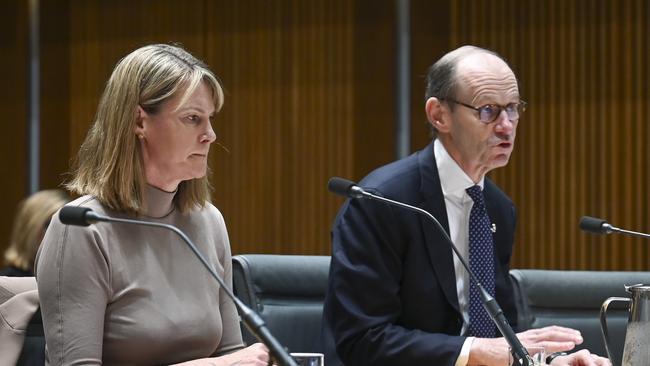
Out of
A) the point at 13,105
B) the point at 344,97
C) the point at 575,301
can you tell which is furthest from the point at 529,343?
the point at 13,105

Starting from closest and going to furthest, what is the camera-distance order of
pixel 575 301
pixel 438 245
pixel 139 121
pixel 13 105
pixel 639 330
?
pixel 639 330, pixel 139 121, pixel 438 245, pixel 575 301, pixel 13 105

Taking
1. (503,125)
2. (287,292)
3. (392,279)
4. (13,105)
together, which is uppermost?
(503,125)

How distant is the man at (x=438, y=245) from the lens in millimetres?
2717

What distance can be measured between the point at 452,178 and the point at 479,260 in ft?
0.80

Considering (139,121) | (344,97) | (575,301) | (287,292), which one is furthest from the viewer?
(344,97)

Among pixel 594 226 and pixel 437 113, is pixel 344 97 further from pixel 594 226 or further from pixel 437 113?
pixel 594 226

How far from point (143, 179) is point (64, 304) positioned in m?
0.36

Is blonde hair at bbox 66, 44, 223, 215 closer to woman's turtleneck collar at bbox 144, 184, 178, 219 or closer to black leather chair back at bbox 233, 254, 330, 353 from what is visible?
woman's turtleneck collar at bbox 144, 184, 178, 219

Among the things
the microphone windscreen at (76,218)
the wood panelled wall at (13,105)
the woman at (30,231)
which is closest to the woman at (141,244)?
the microphone windscreen at (76,218)

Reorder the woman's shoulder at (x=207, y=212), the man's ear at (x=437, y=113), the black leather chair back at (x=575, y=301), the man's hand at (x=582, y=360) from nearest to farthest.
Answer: the man's hand at (x=582, y=360)
the woman's shoulder at (x=207, y=212)
the man's ear at (x=437, y=113)
the black leather chair back at (x=575, y=301)

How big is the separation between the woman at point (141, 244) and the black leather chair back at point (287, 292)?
0.40m

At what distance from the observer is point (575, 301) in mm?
3240

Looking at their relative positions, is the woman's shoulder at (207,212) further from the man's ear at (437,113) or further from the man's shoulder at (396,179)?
the man's ear at (437,113)

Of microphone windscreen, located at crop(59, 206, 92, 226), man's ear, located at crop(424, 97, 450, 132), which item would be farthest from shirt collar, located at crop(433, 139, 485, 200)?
microphone windscreen, located at crop(59, 206, 92, 226)
